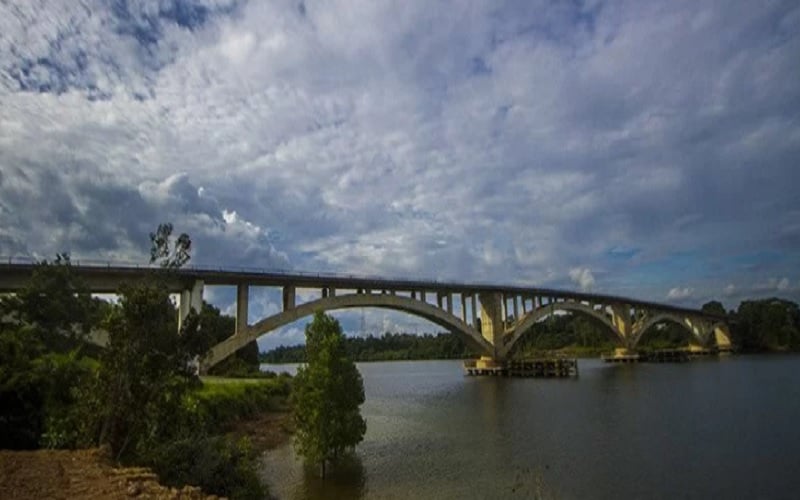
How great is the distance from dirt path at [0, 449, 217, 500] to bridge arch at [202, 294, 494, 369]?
27.0m

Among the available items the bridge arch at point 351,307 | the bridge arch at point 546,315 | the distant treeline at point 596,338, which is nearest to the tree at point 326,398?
the bridge arch at point 351,307

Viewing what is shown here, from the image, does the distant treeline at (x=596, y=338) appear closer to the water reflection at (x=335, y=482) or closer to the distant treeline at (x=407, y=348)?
the distant treeline at (x=407, y=348)

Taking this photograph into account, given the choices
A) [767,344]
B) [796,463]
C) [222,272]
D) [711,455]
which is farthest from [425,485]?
[767,344]

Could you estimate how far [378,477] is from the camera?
20766 mm

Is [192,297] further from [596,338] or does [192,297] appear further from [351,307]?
[596,338]

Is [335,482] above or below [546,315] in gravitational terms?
below

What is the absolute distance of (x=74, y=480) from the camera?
35.8ft

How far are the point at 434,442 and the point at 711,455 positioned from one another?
38.7 ft

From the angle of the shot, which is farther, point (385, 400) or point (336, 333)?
point (385, 400)

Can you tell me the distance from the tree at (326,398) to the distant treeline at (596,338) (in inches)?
3217

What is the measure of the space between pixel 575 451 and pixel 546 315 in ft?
205

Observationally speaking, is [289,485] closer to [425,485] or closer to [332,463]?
[332,463]

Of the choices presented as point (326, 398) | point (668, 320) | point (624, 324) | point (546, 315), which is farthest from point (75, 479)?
point (668, 320)

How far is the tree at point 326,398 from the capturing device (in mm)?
21031
